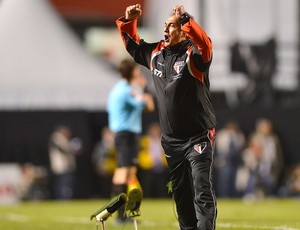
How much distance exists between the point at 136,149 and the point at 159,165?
10.7m

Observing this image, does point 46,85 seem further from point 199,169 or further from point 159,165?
point 199,169

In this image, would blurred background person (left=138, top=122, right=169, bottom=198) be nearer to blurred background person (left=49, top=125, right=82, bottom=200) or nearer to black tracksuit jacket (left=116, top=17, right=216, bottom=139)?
blurred background person (left=49, top=125, right=82, bottom=200)

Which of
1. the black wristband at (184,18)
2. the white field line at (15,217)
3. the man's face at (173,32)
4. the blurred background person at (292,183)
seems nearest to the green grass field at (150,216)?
the white field line at (15,217)

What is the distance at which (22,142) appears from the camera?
2642cm

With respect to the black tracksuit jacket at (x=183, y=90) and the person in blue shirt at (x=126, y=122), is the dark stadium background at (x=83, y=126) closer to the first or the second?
the person in blue shirt at (x=126, y=122)

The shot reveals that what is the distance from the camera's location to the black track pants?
941 cm

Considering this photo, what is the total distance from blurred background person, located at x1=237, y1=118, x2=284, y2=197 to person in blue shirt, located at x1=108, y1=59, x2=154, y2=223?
10.4 m

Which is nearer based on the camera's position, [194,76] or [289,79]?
[194,76]

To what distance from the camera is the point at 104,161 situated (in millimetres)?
25719

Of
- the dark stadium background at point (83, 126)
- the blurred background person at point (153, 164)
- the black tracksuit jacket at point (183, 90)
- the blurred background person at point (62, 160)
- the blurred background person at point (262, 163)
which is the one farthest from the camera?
the dark stadium background at point (83, 126)

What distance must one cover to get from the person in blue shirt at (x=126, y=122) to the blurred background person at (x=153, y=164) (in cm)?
1005

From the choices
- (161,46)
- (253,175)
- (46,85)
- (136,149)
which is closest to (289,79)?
(253,175)

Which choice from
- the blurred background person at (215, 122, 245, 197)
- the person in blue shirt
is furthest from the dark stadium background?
the person in blue shirt

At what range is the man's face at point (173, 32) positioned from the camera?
9.54 m
